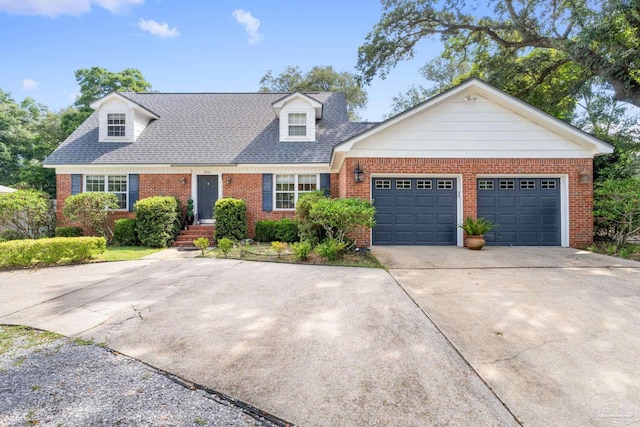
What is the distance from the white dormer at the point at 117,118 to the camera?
519 inches

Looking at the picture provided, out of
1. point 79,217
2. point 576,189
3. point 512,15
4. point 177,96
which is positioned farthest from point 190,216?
point 512,15

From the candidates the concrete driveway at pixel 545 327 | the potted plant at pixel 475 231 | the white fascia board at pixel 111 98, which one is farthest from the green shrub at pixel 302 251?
the white fascia board at pixel 111 98

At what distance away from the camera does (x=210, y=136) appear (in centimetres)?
1373

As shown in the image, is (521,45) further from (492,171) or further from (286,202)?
(286,202)

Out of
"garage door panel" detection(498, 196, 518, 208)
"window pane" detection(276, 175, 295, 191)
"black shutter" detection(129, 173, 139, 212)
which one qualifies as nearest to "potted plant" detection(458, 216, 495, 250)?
"garage door panel" detection(498, 196, 518, 208)

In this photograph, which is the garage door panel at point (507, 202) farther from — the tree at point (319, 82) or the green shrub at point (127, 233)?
the tree at point (319, 82)

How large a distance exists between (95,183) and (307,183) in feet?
29.4

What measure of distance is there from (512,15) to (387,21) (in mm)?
5385

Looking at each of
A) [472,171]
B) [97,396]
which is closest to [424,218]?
[472,171]

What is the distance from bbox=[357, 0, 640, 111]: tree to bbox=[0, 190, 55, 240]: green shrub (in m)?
15.1

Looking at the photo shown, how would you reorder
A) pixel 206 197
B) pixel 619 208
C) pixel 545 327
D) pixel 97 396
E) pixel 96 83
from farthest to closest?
pixel 96 83
pixel 206 197
pixel 619 208
pixel 545 327
pixel 97 396

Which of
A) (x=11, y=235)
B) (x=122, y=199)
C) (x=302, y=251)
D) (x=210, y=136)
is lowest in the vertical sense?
(x=302, y=251)

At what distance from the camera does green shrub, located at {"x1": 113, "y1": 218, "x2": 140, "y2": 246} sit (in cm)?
1118

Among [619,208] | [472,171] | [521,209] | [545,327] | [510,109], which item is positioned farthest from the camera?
[521,209]
